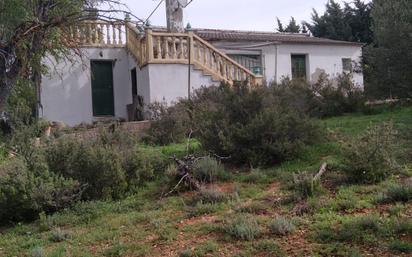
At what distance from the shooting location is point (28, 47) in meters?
7.09

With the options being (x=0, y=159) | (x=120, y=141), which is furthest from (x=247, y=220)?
(x=0, y=159)

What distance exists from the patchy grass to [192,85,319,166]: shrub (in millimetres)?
675

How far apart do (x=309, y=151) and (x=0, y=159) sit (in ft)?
21.6

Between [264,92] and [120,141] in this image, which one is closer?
[120,141]

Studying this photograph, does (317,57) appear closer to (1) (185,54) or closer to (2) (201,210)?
(1) (185,54)

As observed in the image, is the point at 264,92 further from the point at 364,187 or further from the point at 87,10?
the point at 87,10

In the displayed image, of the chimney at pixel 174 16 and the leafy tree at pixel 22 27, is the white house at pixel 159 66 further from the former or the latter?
the leafy tree at pixel 22 27

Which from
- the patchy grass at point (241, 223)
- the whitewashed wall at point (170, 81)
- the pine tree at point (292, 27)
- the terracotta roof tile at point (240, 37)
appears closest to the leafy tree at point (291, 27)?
the pine tree at point (292, 27)

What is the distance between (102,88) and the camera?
2270 cm

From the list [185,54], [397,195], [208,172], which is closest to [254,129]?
[208,172]

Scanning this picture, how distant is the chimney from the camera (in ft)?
70.3

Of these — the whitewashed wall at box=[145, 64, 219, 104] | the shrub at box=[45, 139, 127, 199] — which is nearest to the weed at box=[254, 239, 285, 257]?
the shrub at box=[45, 139, 127, 199]

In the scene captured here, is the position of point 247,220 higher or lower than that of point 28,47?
lower

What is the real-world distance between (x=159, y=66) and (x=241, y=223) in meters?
13.0
